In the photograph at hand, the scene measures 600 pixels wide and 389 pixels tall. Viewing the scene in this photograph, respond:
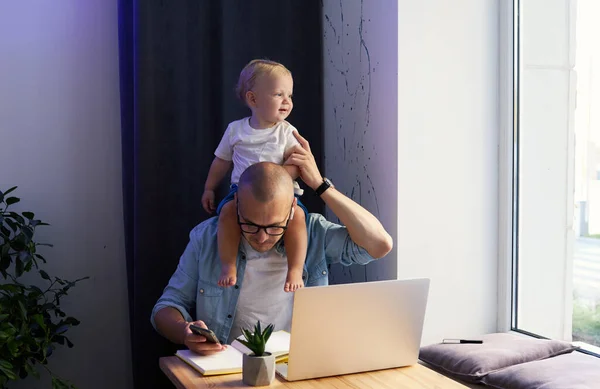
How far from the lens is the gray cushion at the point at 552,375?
1.84m

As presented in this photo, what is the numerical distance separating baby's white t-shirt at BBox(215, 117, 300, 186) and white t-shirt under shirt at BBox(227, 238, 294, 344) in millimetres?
252

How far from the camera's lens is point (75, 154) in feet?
8.48

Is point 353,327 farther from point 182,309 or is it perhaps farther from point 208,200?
point 208,200

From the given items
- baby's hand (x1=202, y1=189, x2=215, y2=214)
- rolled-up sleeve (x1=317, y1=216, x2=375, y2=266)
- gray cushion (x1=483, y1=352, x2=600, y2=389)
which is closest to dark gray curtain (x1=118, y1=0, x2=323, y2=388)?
baby's hand (x1=202, y1=189, x2=215, y2=214)

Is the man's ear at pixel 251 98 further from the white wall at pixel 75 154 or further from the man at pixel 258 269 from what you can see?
the white wall at pixel 75 154

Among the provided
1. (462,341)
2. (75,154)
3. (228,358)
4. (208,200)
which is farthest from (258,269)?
(75,154)

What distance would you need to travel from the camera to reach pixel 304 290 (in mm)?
1635

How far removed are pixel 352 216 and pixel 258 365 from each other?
2.19 ft

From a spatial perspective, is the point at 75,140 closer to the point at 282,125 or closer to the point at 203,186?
the point at 203,186

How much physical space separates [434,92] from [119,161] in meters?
1.20

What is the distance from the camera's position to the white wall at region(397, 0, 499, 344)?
7.82 feet

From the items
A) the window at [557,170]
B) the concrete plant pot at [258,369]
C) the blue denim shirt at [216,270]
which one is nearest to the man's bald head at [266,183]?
the blue denim shirt at [216,270]

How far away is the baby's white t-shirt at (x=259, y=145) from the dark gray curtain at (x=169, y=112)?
0.39 m

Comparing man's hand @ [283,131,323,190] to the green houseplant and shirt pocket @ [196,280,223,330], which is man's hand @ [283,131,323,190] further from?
the green houseplant
